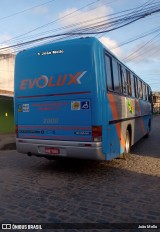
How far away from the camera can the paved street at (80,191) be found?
4.41 meters

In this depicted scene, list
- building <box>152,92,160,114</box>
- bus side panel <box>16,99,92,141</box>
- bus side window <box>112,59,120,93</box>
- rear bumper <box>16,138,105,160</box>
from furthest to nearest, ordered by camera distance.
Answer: building <box>152,92,160,114</box> < bus side window <box>112,59,120,93</box> < bus side panel <box>16,99,92,141</box> < rear bumper <box>16,138,105,160</box>

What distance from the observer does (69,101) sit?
6613mm

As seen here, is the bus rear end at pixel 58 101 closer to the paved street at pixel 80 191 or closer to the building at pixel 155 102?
the paved street at pixel 80 191

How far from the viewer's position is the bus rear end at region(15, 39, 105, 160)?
20.8ft

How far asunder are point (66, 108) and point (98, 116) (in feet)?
2.91

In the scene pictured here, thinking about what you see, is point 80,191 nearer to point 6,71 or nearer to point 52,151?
point 52,151

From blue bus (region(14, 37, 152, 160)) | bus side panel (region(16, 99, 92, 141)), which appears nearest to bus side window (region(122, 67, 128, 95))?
blue bus (region(14, 37, 152, 160))

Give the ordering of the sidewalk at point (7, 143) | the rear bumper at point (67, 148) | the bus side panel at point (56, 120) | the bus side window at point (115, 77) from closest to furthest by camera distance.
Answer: the rear bumper at point (67, 148) → the bus side panel at point (56, 120) → the bus side window at point (115, 77) → the sidewalk at point (7, 143)

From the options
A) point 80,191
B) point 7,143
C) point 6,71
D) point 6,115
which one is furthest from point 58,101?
point 6,71

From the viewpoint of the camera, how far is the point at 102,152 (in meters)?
6.31

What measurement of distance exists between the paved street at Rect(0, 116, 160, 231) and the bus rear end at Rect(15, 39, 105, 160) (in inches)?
26.3

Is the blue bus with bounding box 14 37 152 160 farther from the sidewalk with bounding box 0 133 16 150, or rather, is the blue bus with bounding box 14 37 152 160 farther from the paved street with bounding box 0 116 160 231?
the sidewalk with bounding box 0 133 16 150

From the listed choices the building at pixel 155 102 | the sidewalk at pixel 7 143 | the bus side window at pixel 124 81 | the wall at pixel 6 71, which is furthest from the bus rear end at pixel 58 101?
the wall at pixel 6 71

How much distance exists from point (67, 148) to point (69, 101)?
3.76 feet
